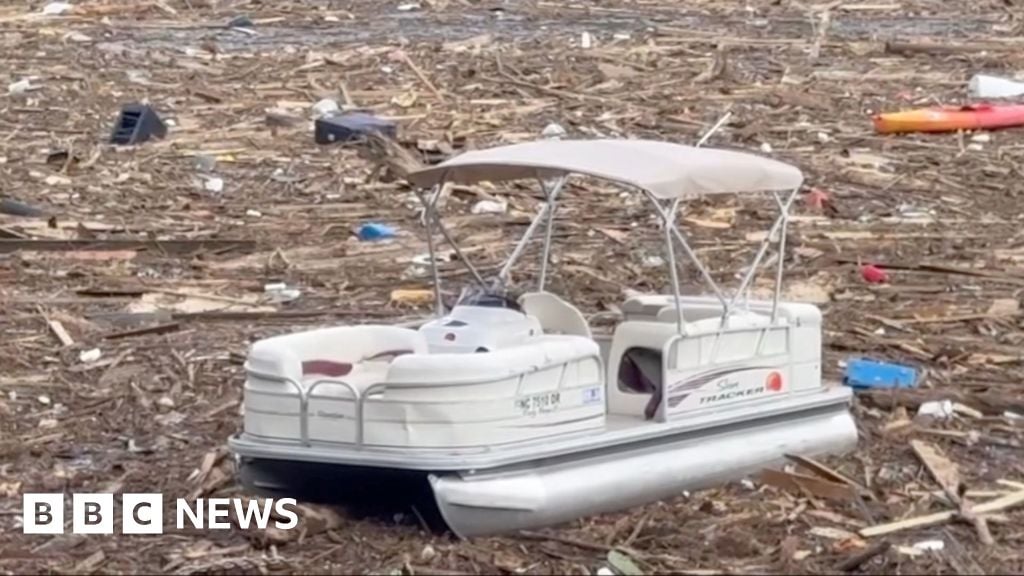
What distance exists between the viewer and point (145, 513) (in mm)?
9906

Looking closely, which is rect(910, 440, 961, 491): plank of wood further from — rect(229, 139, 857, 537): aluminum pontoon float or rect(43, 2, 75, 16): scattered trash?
rect(43, 2, 75, 16): scattered trash

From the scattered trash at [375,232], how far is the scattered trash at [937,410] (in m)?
5.73

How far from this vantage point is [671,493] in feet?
32.1

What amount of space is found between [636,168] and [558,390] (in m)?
1.14

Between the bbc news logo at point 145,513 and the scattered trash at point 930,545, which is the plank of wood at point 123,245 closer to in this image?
the bbc news logo at point 145,513

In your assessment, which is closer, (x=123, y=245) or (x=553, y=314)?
(x=553, y=314)

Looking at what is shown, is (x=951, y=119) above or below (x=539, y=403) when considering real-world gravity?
below

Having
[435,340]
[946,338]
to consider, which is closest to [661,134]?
[946,338]

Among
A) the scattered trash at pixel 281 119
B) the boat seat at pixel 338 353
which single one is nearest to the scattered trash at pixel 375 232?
the scattered trash at pixel 281 119

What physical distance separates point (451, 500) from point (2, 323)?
5624mm

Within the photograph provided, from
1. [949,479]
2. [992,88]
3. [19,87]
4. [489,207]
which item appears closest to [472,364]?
[949,479]

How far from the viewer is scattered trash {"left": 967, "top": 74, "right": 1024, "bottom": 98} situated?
2127 cm

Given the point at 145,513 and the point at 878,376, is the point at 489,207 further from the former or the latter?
the point at 145,513

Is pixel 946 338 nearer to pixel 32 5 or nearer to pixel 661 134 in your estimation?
pixel 661 134
